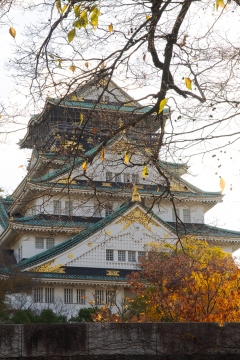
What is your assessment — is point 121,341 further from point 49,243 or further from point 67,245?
point 49,243

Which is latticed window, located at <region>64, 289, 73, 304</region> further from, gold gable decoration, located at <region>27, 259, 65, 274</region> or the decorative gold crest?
the decorative gold crest

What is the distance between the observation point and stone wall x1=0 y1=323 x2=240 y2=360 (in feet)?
24.0

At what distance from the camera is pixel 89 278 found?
26.7 m

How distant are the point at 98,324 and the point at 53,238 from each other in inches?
917

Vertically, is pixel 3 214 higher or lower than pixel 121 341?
higher

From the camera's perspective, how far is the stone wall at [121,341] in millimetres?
7305

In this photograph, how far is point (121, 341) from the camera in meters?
7.60

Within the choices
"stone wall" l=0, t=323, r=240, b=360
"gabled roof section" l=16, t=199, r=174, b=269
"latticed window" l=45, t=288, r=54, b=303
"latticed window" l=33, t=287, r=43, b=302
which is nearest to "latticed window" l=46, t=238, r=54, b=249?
"gabled roof section" l=16, t=199, r=174, b=269

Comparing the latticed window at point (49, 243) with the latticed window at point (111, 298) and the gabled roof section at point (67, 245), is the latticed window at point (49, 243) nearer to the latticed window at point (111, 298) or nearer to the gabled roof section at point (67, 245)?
the gabled roof section at point (67, 245)

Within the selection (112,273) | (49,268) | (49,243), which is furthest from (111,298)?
(49,243)

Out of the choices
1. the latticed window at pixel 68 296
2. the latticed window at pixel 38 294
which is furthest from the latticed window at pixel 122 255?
the latticed window at pixel 38 294

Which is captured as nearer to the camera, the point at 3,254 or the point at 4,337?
the point at 4,337

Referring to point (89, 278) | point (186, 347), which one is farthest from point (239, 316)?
point (89, 278)

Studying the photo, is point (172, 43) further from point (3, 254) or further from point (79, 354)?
point (3, 254)
